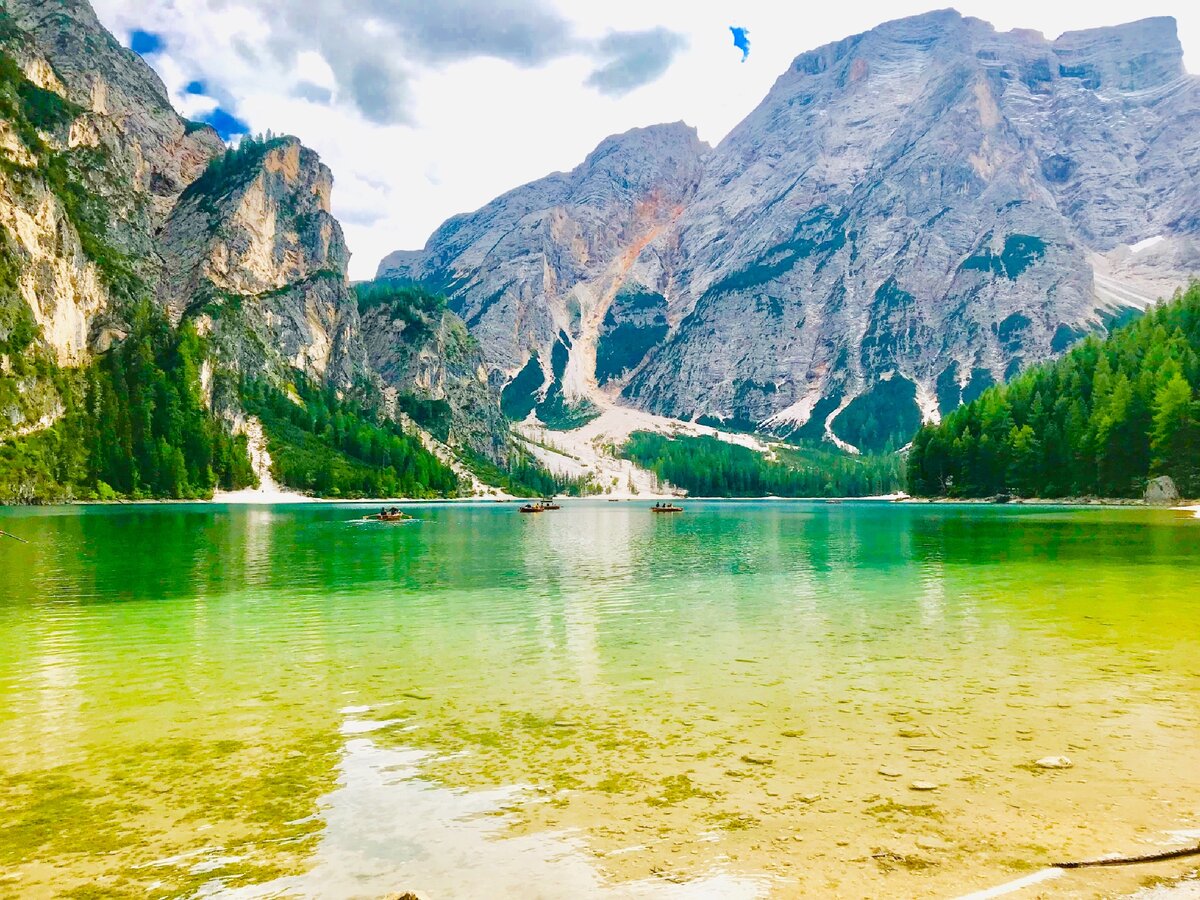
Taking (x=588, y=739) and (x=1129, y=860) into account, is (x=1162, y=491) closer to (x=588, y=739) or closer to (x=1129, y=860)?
(x=588, y=739)

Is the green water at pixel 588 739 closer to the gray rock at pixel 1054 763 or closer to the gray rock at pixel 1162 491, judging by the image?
the gray rock at pixel 1054 763

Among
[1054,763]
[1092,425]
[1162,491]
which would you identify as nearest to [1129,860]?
[1054,763]

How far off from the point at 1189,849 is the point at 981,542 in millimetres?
67351

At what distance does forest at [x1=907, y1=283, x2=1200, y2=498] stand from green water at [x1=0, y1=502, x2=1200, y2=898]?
10942cm

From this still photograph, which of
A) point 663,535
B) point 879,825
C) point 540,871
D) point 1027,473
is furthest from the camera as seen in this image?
point 1027,473

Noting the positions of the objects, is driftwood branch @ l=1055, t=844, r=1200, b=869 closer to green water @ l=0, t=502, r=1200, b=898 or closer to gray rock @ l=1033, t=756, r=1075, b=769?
green water @ l=0, t=502, r=1200, b=898

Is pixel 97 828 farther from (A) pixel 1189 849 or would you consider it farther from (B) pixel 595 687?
(A) pixel 1189 849

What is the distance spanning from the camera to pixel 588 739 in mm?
16375

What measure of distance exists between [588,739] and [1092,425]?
503 feet

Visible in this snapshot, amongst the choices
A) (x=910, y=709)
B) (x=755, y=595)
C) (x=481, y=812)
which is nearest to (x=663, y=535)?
(x=755, y=595)

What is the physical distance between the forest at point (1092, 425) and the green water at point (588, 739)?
359ft

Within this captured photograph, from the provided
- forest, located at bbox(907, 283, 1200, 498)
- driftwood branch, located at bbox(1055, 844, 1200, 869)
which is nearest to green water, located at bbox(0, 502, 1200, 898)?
driftwood branch, located at bbox(1055, 844, 1200, 869)

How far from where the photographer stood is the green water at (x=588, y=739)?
1062cm

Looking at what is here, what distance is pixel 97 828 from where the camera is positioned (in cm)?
1192
